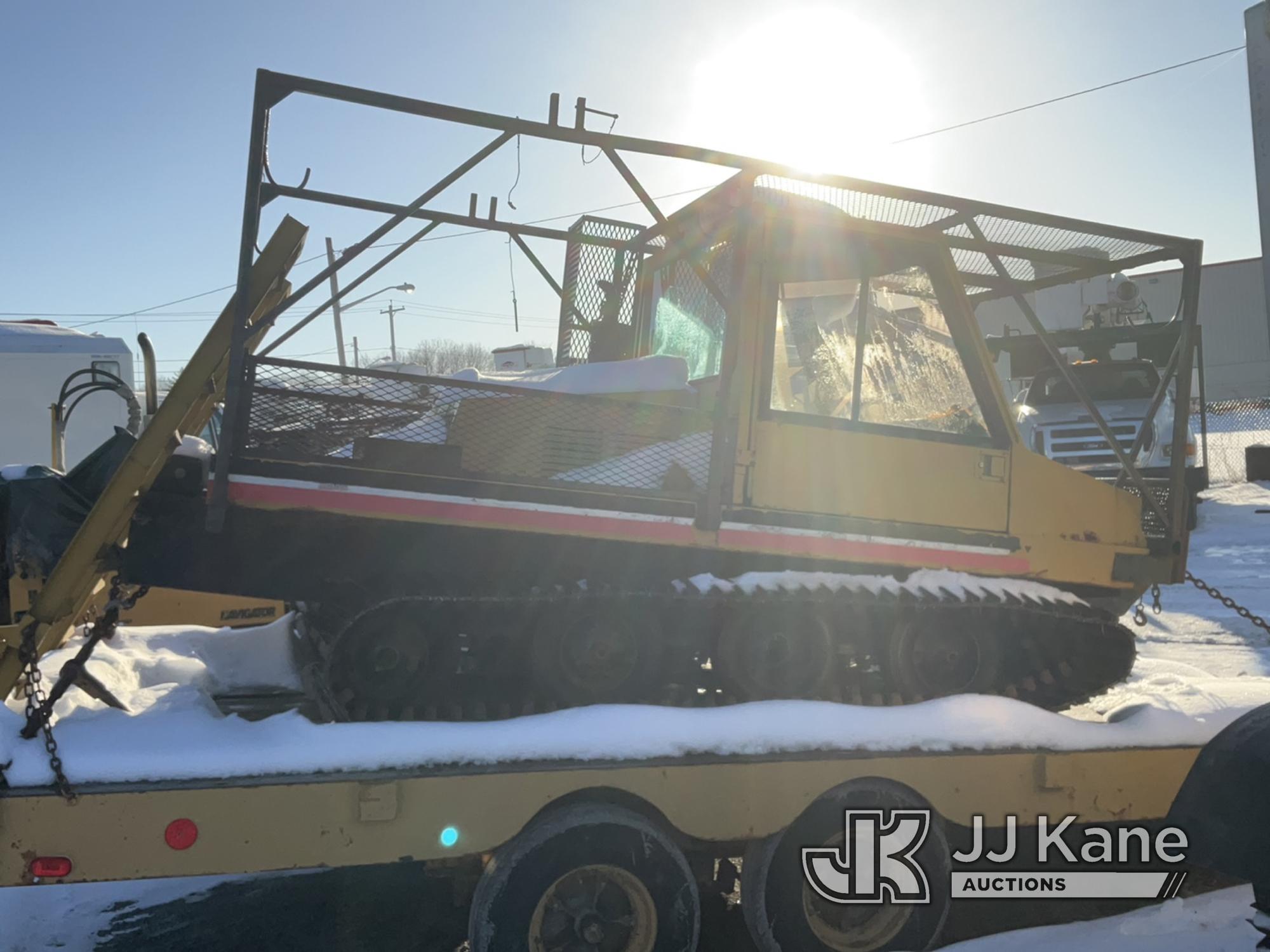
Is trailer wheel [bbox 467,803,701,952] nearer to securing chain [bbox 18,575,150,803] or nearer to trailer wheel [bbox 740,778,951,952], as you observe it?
trailer wheel [bbox 740,778,951,952]

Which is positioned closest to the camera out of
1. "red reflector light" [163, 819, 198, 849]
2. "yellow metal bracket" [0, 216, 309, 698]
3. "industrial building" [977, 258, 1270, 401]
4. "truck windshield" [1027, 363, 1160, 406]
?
"red reflector light" [163, 819, 198, 849]

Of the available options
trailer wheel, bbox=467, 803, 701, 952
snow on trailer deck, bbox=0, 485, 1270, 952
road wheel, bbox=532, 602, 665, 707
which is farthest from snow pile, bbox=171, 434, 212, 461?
trailer wheel, bbox=467, 803, 701, 952

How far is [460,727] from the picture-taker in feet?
10.9

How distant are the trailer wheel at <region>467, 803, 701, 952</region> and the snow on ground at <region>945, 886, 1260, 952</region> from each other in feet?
3.94

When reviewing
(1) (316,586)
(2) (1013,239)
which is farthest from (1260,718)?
(1) (316,586)

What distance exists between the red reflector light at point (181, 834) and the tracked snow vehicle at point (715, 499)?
70cm

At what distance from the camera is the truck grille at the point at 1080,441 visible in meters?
12.4

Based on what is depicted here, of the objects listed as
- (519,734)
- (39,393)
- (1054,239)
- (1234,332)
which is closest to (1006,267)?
(1054,239)

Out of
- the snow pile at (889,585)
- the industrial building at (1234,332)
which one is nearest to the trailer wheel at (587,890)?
the snow pile at (889,585)

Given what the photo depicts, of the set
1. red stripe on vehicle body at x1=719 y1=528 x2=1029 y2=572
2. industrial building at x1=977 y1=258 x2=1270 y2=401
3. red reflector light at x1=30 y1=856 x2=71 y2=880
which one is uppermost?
industrial building at x1=977 y1=258 x2=1270 y2=401

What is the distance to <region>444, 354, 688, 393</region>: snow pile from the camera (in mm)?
4199

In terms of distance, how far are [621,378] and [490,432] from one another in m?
0.69

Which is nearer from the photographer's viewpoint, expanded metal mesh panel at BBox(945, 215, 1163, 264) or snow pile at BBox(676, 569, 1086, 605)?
snow pile at BBox(676, 569, 1086, 605)

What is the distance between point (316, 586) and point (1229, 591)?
10.4m
